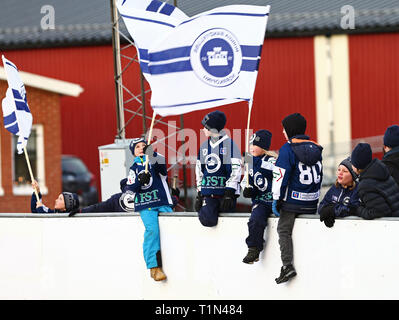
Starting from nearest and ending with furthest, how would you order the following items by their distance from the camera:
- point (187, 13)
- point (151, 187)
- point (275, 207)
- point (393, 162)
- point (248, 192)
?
point (275, 207) → point (248, 192) → point (393, 162) → point (151, 187) → point (187, 13)

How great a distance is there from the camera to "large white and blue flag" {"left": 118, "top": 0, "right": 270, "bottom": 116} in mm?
7859

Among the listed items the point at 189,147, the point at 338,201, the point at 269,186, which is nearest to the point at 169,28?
the point at 269,186

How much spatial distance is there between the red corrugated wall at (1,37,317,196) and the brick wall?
3.47 m

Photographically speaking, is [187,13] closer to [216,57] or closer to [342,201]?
[216,57]

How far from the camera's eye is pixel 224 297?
7895 millimetres

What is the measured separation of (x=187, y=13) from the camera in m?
27.3

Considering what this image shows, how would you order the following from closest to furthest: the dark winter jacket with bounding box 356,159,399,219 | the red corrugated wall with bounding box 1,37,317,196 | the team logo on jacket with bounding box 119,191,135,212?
the dark winter jacket with bounding box 356,159,399,219
the team logo on jacket with bounding box 119,191,135,212
the red corrugated wall with bounding box 1,37,317,196

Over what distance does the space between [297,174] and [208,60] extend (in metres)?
1.51

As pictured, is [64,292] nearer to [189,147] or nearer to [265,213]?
[265,213]

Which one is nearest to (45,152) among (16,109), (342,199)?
(16,109)

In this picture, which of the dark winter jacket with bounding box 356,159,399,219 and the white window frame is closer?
the dark winter jacket with bounding box 356,159,399,219

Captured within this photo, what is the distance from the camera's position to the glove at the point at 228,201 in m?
7.73

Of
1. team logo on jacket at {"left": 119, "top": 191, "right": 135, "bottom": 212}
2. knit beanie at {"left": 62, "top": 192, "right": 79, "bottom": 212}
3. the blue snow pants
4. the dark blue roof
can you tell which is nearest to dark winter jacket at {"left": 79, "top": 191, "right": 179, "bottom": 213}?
team logo on jacket at {"left": 119, "top": 191, "right": 135, "bottom": 212}

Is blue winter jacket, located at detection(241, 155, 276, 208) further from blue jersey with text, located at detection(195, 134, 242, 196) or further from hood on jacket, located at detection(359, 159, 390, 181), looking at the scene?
hood on jacket, located at detection(359, 159, 390, 181)
